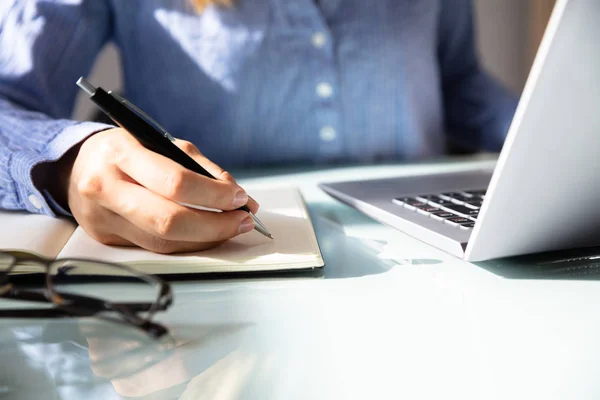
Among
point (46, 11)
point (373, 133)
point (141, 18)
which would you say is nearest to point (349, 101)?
point (373, 133)

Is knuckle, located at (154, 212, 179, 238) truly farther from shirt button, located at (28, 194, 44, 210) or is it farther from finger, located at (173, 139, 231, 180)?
shirt button, located at (28, 194, 44, 210)

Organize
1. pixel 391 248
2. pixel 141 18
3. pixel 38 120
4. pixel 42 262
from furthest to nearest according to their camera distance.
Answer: pixel 141 18, pixel 38 120, pixel 391 248, pixel 42 262

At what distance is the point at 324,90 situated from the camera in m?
0.80

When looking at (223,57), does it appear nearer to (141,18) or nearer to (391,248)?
(141,18)

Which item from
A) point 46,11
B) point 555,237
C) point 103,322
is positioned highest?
point 46,11

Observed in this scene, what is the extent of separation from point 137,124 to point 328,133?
0.52m

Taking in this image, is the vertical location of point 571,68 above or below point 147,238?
above

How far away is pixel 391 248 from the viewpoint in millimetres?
385

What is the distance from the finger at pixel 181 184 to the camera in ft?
1.04

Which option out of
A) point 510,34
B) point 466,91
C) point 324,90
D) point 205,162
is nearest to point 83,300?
point 205,162

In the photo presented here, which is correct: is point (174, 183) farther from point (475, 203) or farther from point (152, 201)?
point (475, 203)

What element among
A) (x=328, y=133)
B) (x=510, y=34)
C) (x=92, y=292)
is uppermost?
(x=510, y=34)

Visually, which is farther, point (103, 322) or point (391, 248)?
point (391, 248)

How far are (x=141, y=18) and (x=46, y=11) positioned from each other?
133 millimetres
